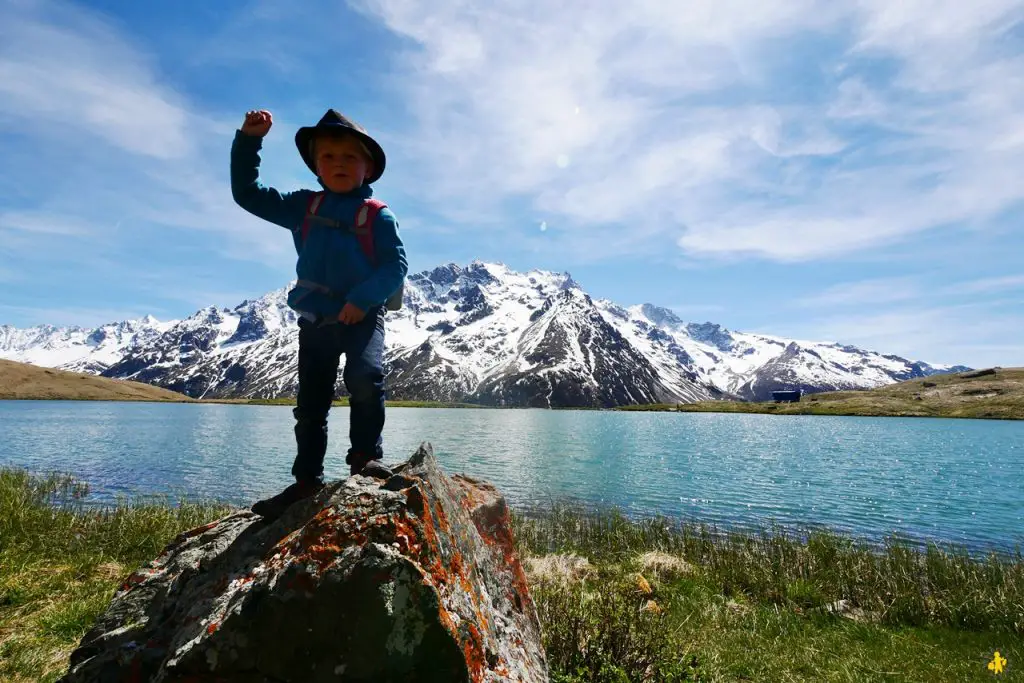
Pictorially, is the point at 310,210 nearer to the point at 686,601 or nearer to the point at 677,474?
the point at 686,601

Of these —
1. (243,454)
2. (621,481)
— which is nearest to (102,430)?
(243,454)

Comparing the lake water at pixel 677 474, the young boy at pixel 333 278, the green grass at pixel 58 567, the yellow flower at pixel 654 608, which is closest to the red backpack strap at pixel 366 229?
the young boy at pixel 333 278

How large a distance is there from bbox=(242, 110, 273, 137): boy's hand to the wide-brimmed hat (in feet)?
1.38

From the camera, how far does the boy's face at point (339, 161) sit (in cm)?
571

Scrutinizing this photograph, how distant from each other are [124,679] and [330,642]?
6.56 ft

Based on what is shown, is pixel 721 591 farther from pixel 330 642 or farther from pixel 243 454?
pixel 243 454

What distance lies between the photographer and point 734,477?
41.9 meters

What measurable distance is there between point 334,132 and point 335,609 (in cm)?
476

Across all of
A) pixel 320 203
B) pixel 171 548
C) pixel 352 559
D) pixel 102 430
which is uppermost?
pixel 320 203

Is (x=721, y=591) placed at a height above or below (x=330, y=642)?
below

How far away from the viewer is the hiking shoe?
204 inches

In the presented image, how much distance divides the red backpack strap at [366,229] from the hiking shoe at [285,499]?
2522mm

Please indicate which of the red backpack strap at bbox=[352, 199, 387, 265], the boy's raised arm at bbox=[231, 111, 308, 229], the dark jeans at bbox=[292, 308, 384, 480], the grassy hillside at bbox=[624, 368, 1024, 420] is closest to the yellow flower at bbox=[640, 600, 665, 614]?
the dark jeans at bbox=[292, 308, 384, 480]

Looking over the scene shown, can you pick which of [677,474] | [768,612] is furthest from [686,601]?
[677,474]
